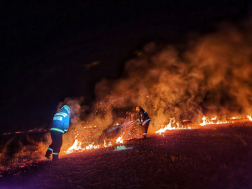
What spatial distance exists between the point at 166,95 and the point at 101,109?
18.9ft

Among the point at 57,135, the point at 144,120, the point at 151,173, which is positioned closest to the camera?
the point at 151,173

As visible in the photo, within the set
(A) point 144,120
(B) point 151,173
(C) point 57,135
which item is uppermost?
(A) point 144,120

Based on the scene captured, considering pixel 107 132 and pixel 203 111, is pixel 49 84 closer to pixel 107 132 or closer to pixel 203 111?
pixel 107 132

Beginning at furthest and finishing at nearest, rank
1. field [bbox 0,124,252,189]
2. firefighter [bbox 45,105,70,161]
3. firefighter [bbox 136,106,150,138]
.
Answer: firefighter [bbox 136,106,150,138]
firefighter [bbox 45,105,70,161]
field [bbox 0,124,252,189]

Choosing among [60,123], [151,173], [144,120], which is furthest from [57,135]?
[144,120]

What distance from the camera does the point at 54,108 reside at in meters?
16.3

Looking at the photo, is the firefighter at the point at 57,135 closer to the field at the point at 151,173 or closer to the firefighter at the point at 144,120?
the field at the point at 151,173

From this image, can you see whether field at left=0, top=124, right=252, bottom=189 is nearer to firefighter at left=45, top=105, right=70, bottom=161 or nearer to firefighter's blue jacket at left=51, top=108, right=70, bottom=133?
firefighter at left=45, top=105, right=70, bottom=161

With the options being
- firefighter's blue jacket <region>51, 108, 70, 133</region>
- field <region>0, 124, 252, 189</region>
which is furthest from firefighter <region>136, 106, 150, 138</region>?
firefighter's blue jacket <region>51, 108, 70, 133</region>

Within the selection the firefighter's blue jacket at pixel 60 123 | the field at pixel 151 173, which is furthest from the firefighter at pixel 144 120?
the firefighter's blue jacket at pixel 60 123

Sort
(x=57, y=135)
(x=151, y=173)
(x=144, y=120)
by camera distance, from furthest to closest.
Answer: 1. (x=144, y=120)
2. (x=57, y=135)
3. (x=151, y=173)

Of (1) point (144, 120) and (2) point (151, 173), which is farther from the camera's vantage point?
(1) point (144, 120)

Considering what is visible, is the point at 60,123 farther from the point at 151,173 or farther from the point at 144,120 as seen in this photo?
the point at 144,120

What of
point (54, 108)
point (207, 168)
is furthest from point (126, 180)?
point (54, 108)
